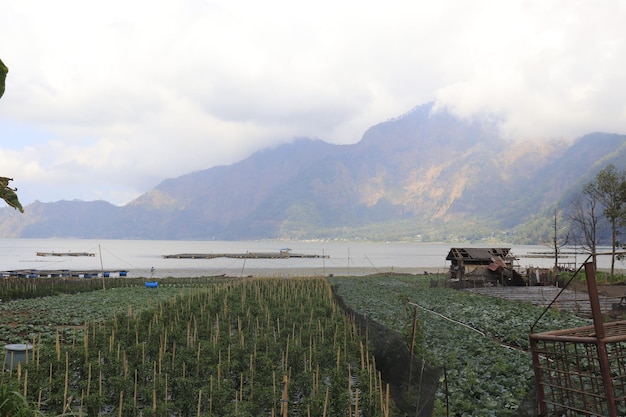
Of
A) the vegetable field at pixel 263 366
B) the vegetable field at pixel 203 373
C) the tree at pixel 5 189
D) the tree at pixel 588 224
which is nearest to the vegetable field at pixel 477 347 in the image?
the vegetable field at pixel 263 366

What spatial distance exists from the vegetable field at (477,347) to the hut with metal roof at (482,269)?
1180 cm

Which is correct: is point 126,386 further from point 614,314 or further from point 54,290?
point 54,290

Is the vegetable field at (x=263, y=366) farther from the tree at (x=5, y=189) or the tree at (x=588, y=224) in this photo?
the tree at (x=588, y=224)

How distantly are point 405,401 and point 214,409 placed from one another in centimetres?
329

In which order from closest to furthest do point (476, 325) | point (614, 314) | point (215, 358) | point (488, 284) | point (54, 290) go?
point (215, 358) < point (476, 325) < point (614, 314) < point (54, 290) < point (488, 284)

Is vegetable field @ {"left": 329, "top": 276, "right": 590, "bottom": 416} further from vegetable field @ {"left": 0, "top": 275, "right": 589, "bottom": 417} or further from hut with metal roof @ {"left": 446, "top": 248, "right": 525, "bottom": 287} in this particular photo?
hut with metal roof @ {"left": 446, "top": 248, "right": 525, "bottom": 287}

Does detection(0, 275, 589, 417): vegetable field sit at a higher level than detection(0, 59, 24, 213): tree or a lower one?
lower

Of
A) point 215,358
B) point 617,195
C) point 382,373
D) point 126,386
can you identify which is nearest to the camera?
point 126,386

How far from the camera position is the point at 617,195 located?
37.5 meters

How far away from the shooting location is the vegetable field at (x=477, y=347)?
26.6 ft

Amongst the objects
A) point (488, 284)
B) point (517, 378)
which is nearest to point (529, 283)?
point (488, 284)

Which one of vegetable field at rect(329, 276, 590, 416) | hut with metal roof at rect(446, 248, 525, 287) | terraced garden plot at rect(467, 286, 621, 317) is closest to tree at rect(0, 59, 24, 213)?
vegetable field at rect(329, 276, 590, 416)

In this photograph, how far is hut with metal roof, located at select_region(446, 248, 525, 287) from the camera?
34.3 meters

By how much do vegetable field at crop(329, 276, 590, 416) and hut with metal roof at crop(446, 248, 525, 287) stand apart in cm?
1180
